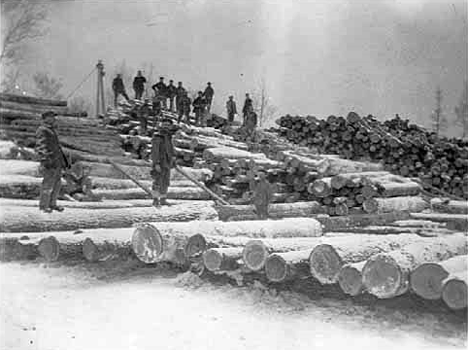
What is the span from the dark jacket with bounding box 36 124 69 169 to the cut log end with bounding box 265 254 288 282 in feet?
4.30

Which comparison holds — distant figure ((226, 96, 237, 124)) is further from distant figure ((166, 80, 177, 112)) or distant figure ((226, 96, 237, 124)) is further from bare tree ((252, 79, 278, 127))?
distant figure ((166, 80, 177, 112))

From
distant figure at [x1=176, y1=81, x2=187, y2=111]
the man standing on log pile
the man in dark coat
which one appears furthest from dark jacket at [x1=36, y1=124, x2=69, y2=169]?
distant figure at [x1=176, y1=81, x2=187, y2=111]

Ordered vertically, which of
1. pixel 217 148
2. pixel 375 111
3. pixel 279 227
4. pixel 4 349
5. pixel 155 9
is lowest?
pixel 4 349

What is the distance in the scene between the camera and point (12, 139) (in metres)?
3.49

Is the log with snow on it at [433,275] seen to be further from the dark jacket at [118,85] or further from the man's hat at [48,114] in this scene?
the man's hat at [48,114]

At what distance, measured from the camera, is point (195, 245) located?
11.1ft

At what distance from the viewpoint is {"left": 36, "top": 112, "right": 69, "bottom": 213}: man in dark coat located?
126 inches

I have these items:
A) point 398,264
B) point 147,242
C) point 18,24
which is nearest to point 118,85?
point 18,24

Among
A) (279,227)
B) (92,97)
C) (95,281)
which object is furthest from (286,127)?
(95,281)

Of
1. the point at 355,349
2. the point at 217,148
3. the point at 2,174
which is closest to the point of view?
the point at 355,349

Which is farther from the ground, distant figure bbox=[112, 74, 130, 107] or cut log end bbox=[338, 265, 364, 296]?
distant figure bbox=[112, 74, 130, 107]

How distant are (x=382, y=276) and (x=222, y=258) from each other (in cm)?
94

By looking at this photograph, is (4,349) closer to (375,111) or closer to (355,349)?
(355,349)

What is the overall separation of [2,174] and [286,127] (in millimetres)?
2051
